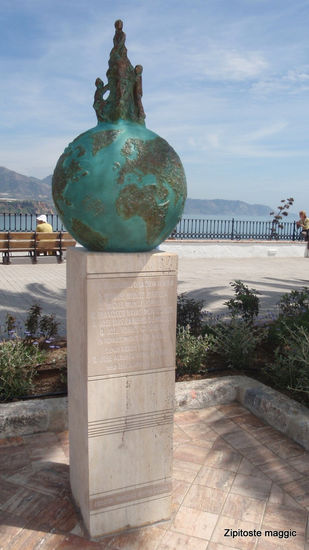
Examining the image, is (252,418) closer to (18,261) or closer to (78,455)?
(78,455)

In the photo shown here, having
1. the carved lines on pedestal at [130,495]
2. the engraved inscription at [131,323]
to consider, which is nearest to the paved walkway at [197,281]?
the carved lines on pedestal at [130,495]

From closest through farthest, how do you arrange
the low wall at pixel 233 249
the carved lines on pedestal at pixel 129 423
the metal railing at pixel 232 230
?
the carved lines on pedestal at pixel 129 423
the low wall at pixel 233 249
the metal railing at pixel 232 230

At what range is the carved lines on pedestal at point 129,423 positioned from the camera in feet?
7.93

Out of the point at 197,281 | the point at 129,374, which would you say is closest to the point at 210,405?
the point at 129,374

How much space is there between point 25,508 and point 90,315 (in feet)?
4.41

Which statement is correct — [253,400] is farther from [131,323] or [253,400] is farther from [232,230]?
[232,230]

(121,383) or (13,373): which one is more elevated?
(121,383)

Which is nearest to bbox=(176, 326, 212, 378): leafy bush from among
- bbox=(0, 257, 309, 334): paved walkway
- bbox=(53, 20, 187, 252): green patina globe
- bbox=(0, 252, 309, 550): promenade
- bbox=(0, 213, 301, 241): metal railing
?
bbox=(0, 252, 309, 550): promenade

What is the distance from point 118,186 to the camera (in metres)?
2.14

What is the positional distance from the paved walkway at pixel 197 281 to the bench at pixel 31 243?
0.35 metres

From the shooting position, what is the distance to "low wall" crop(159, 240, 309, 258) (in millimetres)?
16141

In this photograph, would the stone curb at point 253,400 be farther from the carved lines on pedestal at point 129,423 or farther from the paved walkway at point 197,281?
the paved walkway at point 197,281

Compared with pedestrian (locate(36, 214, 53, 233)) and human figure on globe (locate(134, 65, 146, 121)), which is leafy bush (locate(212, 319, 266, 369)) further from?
pedestrian (locate(36, 214, 53, 233))

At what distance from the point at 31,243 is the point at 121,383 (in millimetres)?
10748
